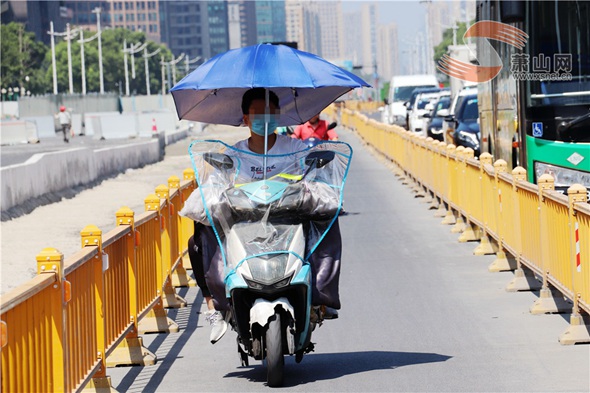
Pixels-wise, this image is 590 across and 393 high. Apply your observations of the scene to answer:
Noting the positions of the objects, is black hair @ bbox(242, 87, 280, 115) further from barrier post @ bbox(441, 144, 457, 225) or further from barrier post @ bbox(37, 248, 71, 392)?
barrier post @ bbox(441, 144, 457, 225)

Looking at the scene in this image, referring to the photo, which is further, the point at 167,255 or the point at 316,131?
the point at 316,131

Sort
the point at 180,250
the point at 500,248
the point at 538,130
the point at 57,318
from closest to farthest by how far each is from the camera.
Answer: the point at 57,318 < the point at 180,250 < the point at 500,248 < the point at 538,130

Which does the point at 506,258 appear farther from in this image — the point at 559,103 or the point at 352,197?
the point at 352,197

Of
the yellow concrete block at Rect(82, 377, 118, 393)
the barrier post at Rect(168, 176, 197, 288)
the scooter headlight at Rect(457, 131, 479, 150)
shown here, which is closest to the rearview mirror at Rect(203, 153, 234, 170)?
the yellow concrete block at Rect(82, 377, 118, 393)

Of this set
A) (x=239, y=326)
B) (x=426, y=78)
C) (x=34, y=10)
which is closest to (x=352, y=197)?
(x=239, y=326)

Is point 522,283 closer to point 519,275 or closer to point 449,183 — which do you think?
point 519,275

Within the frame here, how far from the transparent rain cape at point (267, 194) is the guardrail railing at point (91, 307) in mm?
757

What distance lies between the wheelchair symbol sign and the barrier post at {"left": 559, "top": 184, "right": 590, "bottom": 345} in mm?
5849

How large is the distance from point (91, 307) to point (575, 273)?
384 centimetres

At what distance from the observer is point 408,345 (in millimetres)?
9297

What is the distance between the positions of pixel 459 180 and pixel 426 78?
135 ft

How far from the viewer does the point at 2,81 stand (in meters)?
132

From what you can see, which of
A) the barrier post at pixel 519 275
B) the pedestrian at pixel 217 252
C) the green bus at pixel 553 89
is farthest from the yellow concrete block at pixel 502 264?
the pedestrian at pixel 217 252

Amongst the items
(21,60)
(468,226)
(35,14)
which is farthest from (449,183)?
(35,14)
